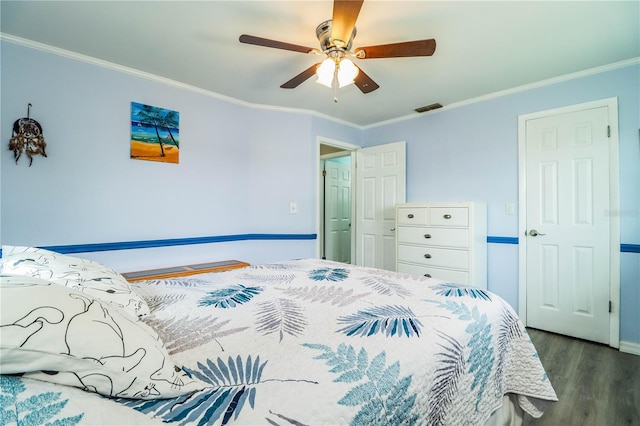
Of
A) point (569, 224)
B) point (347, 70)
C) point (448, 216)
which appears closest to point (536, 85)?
point (569, 224)

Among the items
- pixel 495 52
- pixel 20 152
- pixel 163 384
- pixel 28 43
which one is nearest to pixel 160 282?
pixel 163 384

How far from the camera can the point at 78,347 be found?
1.72ft

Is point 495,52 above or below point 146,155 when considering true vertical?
above

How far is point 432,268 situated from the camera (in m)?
2.94

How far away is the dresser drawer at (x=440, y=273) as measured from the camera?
2.74m

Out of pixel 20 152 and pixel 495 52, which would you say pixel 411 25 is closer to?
pixel 495 52

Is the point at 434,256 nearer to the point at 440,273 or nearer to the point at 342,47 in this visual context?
the point at 440,273

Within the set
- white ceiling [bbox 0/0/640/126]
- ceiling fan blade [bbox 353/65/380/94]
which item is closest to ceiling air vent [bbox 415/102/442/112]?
white ceiling [bbox 0/0/640/126]

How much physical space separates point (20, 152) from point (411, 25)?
287cm

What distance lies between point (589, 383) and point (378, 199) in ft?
8.28

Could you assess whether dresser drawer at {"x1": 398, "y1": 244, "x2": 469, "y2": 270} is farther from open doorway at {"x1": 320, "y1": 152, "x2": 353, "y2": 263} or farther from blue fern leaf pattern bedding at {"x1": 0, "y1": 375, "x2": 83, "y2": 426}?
blue fern leaf pattern bedding at {"x1": 0, "y1": 375, "x2": 83, "y2": 426}

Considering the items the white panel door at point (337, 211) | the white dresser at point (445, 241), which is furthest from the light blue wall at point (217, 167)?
the white panel door at point (337, 211)

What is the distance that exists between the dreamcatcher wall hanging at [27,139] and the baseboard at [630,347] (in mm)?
4722

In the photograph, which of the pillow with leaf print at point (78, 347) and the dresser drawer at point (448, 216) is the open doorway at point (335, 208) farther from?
the pillow with leaf print at point (78, 347)
